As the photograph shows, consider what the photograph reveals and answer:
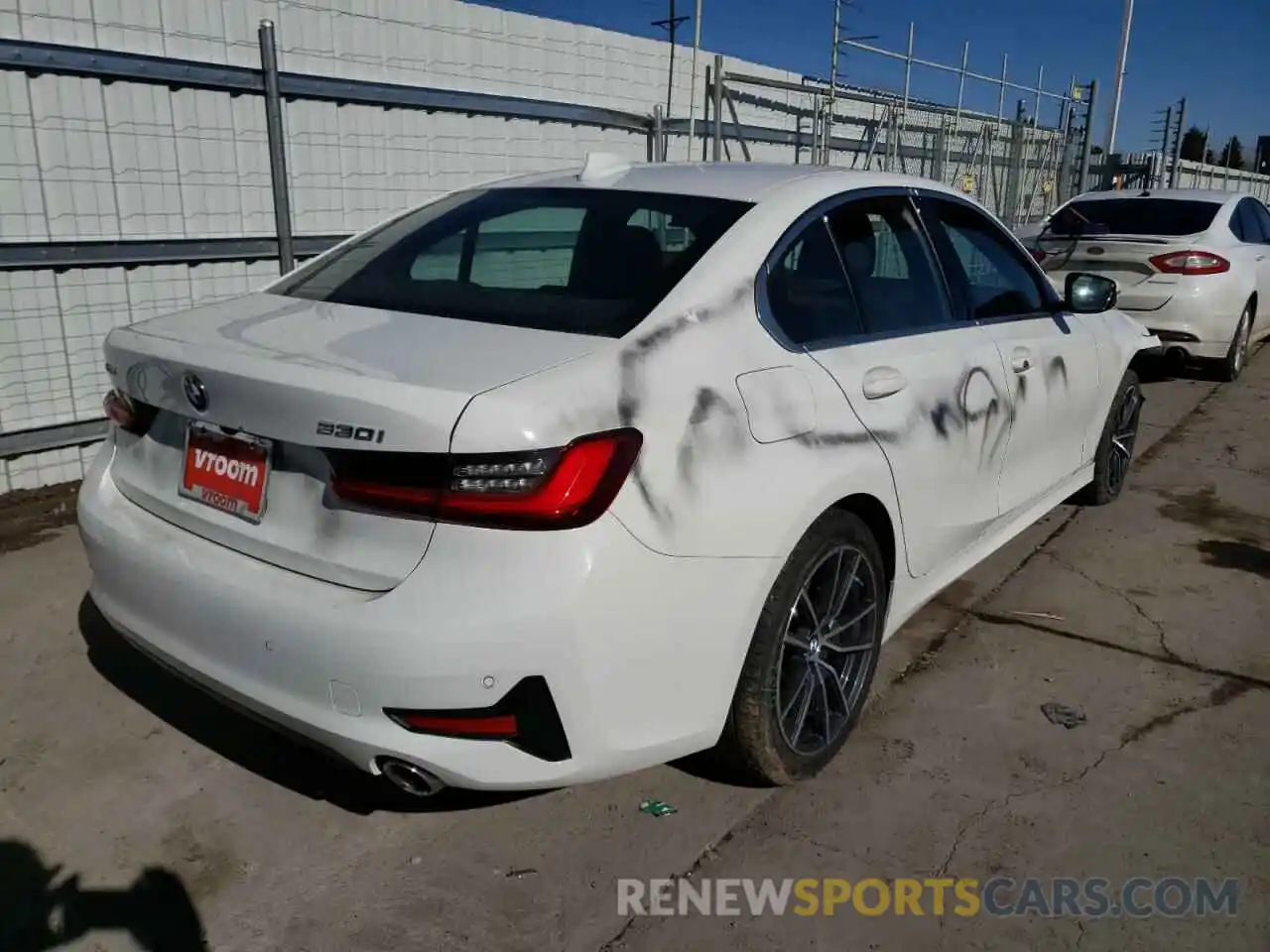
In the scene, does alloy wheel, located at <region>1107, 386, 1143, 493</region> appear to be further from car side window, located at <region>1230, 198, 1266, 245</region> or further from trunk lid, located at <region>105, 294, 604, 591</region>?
car side window, located at <region>1230, 198, 1266, 245</region>

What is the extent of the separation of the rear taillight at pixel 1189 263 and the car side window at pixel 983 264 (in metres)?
4.54

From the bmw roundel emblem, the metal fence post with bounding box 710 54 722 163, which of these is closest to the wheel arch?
the bmw roundel emblem

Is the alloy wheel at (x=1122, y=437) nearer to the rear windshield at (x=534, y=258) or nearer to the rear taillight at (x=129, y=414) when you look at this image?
the rear windshield at (x=534, y=258)

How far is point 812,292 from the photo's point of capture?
2.79 m

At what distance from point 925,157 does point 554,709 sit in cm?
1303

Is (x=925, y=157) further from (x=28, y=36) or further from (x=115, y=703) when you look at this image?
(x=115, y=703)

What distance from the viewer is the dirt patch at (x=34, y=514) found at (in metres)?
4.60

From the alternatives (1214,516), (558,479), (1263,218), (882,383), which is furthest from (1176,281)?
(558,479)

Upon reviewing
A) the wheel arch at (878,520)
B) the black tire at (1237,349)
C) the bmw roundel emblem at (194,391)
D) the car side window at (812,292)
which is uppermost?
the car side window at (812,292)

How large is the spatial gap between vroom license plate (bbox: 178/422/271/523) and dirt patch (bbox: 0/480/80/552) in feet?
8.72

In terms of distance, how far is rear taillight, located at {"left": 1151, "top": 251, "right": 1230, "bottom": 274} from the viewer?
7.89 metres

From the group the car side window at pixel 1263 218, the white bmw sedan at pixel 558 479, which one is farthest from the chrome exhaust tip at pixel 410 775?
the car side window at pixel 1263 218

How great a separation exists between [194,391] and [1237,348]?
888 cm

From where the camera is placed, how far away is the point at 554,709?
2047mm
